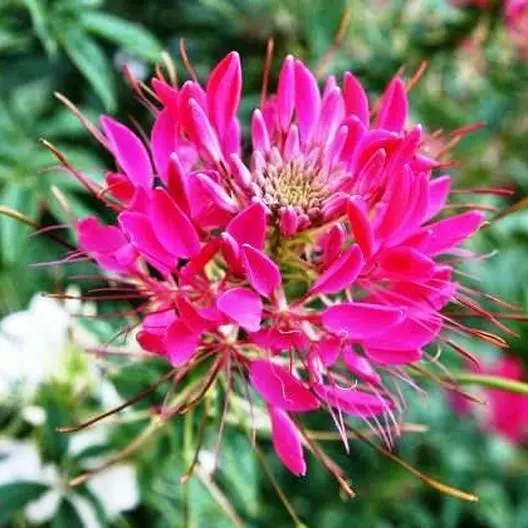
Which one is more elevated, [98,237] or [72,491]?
[98,237]

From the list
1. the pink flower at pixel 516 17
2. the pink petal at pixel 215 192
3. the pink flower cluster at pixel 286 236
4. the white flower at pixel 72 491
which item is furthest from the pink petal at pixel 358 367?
the pink flower at pixel 516 17

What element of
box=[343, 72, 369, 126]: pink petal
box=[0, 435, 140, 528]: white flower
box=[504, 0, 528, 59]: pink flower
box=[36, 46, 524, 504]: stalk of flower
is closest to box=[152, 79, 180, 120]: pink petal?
box=[36, 46, 524, 504]: stalk of flower

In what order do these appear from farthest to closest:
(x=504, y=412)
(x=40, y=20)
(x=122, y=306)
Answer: (x=504, y=412), (x=122, y=306), (x=40, y=20)

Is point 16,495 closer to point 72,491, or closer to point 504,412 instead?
point 72,491

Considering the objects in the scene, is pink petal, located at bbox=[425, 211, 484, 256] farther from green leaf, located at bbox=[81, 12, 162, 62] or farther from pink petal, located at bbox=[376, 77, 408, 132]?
green leaf, located at bbox=[81, 12, 162, 62]

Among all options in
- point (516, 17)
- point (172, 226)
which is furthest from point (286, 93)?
point (516, 17)

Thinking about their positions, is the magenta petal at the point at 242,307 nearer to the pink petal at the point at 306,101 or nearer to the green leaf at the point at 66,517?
the pink petal at the point at 306,101

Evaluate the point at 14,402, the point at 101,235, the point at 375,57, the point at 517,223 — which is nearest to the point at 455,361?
the point at 517,223
